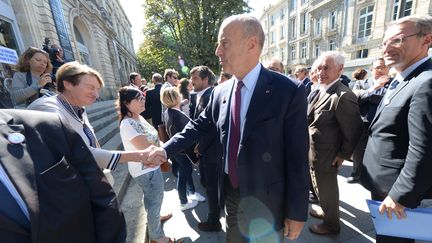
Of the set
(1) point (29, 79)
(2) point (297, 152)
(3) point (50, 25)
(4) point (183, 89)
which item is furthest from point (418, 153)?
(3) point (50, 25)

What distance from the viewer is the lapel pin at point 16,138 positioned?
880 millimetres

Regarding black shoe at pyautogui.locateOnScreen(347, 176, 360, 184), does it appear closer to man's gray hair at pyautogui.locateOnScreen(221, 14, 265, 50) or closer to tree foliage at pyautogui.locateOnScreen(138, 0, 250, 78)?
man's gray hair at pyautogui.locateOnScreen(221, 14, 265, 50)

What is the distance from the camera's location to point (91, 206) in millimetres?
1129

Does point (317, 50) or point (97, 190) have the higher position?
point (317, 50)

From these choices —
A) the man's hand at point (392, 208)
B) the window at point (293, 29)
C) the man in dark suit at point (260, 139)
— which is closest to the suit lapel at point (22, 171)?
the man in dark suit at point (260, 139)

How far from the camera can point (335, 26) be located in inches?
995

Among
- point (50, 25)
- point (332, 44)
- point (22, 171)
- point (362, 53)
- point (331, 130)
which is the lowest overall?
point (331, 130)

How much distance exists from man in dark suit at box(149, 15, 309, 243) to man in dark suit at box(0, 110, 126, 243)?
0.91 m

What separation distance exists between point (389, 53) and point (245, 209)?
185 centimetres

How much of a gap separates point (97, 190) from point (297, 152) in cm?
129

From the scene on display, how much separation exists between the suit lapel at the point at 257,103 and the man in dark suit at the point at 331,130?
Answer: 4.15 ft

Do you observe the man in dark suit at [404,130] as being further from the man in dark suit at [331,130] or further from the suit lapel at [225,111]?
the suit lapel at [225,111]

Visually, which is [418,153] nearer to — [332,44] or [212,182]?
[212,182]

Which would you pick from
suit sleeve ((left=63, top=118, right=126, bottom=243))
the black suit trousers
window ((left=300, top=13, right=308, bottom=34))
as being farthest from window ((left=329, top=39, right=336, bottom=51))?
suit sleeve ((left=63, top=118, right=126, bottom=243))
